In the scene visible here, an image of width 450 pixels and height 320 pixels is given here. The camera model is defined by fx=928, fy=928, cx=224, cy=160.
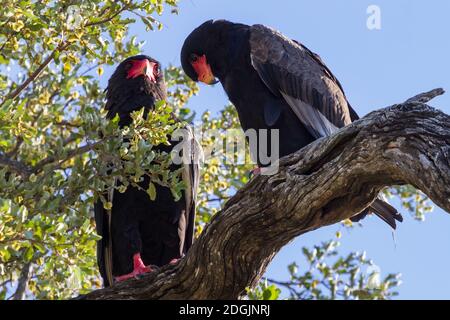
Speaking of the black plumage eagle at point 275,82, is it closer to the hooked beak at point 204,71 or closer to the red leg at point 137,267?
the hooked beak at point 204,71

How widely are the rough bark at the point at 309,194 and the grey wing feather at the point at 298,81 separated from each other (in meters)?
1.67

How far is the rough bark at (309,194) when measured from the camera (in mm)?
4629

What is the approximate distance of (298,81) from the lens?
24.2 ft

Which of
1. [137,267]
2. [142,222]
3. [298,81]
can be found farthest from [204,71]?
[137,267]

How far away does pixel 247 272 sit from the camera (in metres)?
5.85

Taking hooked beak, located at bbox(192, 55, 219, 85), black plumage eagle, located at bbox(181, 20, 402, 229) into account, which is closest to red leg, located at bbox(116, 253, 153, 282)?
black plumage eagle, located at bbox(181, 20, 402, 229)

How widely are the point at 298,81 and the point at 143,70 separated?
1.48 meters

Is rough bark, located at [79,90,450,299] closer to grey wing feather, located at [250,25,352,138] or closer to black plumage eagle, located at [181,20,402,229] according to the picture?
black plumage eagle, located at [181,20,402,229]

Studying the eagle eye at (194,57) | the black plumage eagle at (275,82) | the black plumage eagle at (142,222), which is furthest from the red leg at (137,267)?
the eagle eye at (194,57)

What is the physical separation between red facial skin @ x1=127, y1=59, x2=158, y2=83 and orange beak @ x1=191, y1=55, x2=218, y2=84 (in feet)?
1.37

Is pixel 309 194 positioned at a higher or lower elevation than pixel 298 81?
lower

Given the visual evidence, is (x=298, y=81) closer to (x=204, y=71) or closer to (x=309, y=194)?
(x=204, y=71)

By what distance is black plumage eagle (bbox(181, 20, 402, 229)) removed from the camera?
7191 millimetres
